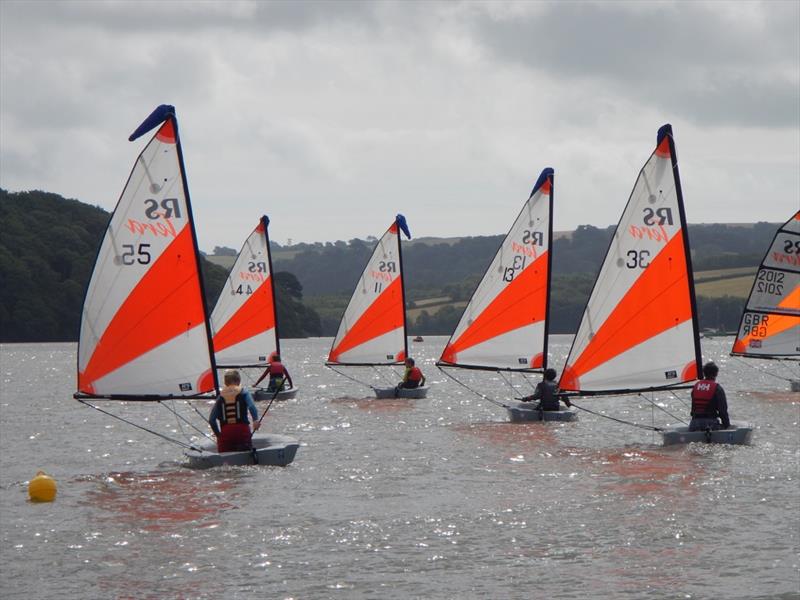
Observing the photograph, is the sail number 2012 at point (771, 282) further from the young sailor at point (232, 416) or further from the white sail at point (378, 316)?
the young sailor at point (232, 416)

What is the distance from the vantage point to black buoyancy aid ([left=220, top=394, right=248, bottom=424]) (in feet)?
63.3

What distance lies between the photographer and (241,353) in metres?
41.7

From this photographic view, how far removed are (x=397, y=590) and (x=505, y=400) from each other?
3355 cm

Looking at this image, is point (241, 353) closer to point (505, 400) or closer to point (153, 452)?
point (505, 400)

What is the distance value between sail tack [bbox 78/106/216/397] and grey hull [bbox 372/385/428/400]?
17972 mm

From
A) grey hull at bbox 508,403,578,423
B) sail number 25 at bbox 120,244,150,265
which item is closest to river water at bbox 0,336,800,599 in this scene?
grey hull at bbox 508,403,578,423

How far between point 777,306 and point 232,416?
28.5 metres

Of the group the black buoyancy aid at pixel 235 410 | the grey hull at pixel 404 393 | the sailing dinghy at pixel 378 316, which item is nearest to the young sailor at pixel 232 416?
the black buoyancy aid at pixel 235 410

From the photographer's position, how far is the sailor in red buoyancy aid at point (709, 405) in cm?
2220

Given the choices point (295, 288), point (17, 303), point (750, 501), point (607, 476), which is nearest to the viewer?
point (750, 501)

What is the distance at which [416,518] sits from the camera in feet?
55.8

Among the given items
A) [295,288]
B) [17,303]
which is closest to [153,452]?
[17,303]

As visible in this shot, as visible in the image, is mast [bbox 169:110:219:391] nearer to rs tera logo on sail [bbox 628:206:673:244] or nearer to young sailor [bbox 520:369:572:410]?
rs tera logo on sail [bbox 628:206:673:244]

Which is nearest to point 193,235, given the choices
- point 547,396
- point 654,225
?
point 654,225
